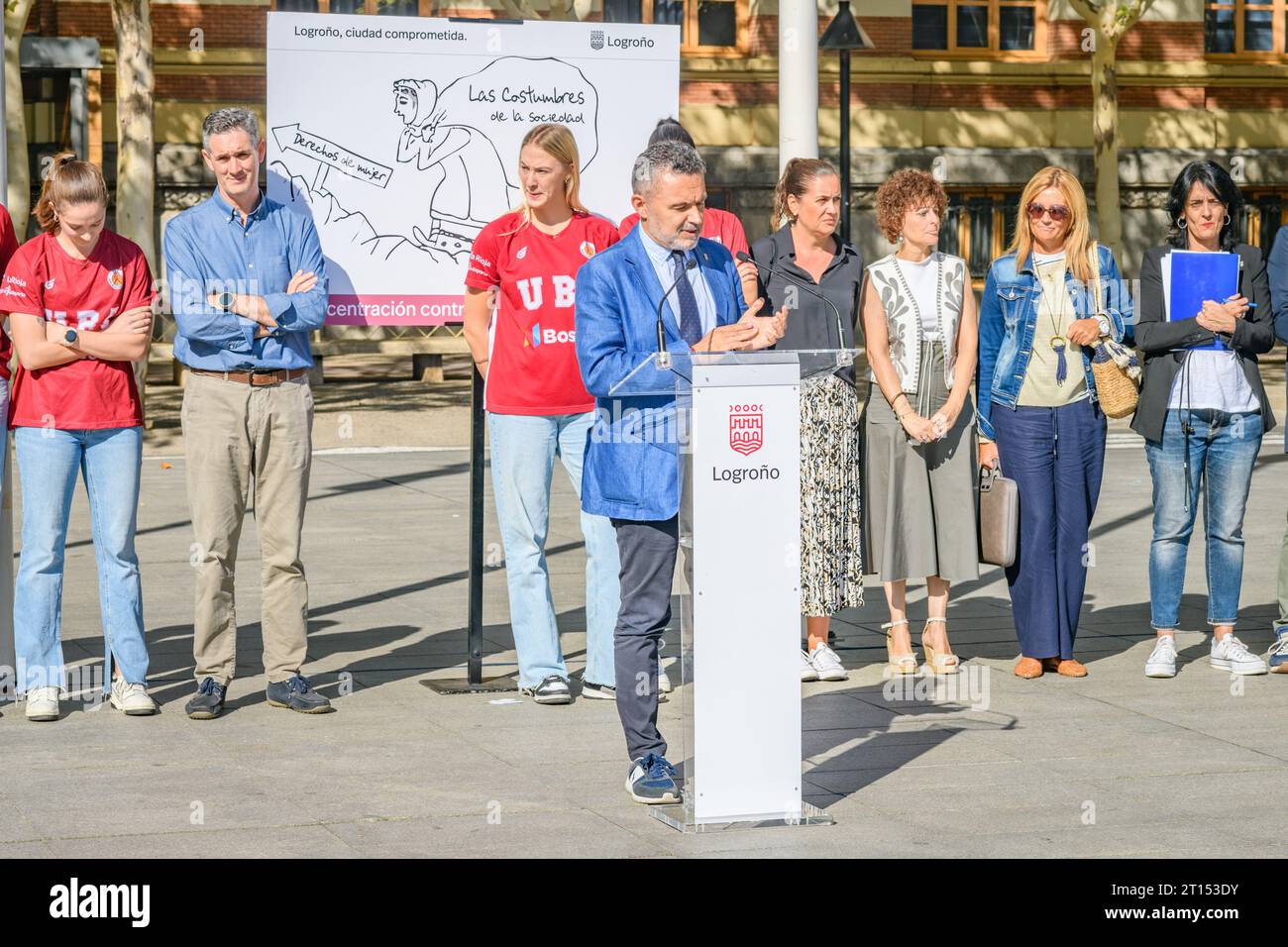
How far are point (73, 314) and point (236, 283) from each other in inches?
24.6

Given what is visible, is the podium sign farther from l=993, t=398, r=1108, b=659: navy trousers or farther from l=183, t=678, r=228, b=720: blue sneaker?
l=993, t=398, r=1108, b=659: navy trousers

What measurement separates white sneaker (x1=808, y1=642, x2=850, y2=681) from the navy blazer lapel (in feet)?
8.18

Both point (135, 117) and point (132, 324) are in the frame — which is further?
point (135, 117)

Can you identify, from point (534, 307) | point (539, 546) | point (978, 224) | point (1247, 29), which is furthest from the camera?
point (1247, 29)

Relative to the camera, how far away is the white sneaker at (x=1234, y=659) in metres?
8.33

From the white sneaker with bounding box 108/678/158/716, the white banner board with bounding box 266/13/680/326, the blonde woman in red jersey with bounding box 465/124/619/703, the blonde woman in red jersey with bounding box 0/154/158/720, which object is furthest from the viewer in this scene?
the white banner board with bounding box 266/13/680/326

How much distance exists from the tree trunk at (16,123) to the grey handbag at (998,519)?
13.2 m

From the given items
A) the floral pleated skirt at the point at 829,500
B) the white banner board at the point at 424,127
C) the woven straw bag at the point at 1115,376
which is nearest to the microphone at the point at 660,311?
the floral pleated skirt at the point at 829,500

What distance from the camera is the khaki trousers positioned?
745 centimetres

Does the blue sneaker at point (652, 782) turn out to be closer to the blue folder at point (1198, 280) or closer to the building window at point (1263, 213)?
the blue folder at point (1198, 280)

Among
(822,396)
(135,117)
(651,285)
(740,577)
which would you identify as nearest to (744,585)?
(740,577)

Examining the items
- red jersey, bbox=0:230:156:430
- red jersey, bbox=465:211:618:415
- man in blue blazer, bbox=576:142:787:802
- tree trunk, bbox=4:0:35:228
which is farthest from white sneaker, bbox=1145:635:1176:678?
tree trunk, bbox=4:0:35:228

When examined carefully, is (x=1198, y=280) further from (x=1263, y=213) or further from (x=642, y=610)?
(x=1263, y=213)

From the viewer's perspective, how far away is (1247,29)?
32219 millimetres
